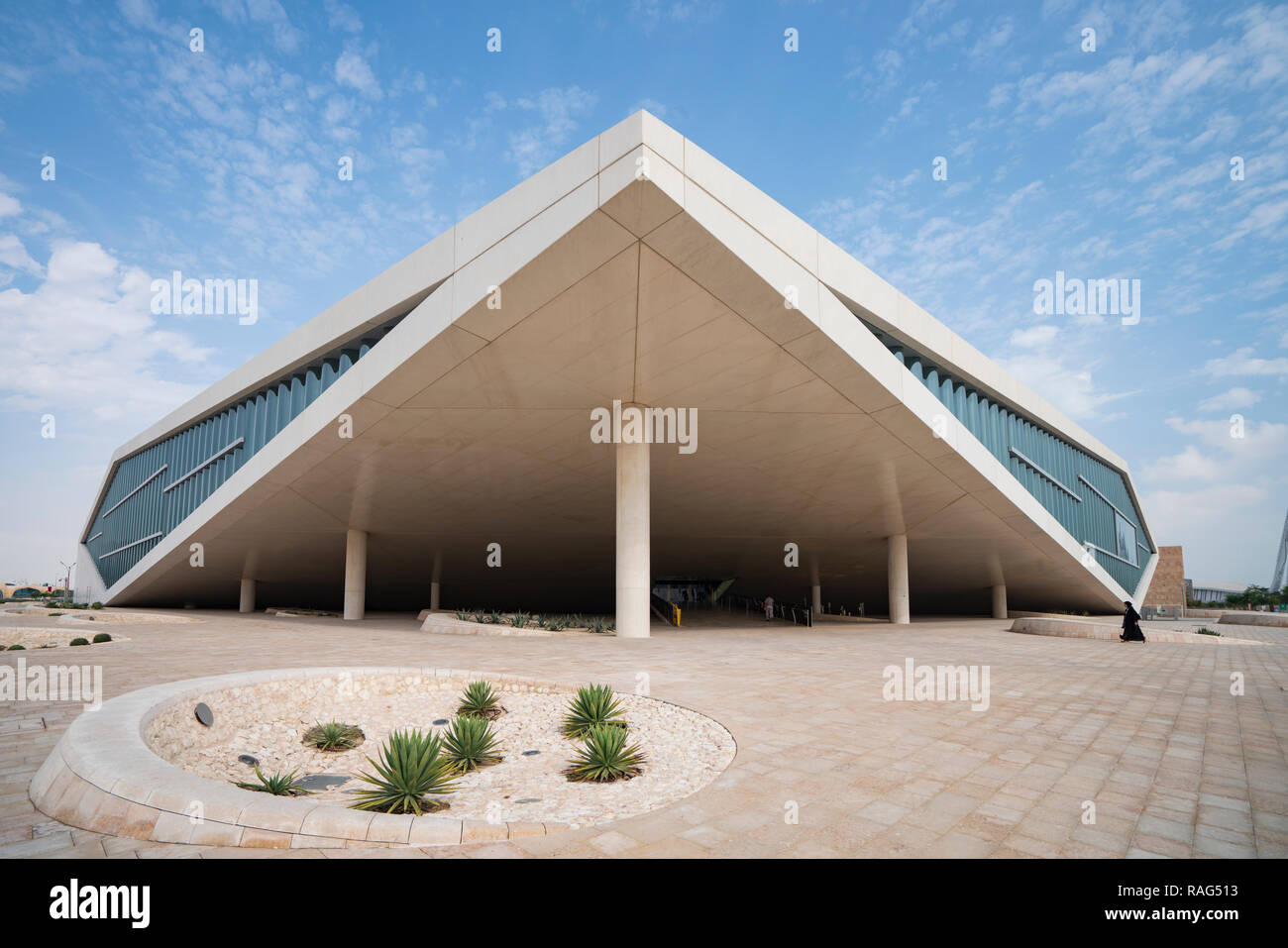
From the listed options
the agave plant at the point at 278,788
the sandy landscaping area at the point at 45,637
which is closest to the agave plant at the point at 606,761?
the agave plant at the point at 278,788

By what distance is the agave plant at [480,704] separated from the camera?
8297mm

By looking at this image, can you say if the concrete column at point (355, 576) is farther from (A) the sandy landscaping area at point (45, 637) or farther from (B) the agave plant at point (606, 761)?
(B) the agave plant at point (606, 761)

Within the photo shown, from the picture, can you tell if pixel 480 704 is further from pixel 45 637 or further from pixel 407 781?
pixel 45 637

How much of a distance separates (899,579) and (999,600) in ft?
29.9

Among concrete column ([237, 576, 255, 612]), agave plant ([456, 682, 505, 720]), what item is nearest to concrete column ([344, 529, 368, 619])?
concrete column ([237, 576, 255, 612])

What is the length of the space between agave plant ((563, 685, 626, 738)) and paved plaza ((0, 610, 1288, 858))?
984 millimetres

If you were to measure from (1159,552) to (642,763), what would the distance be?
49.3 m

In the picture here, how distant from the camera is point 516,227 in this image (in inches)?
467

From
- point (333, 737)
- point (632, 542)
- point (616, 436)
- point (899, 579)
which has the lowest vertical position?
point (333, 737)

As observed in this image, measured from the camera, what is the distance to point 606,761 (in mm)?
5523

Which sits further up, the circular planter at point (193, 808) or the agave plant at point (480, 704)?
the circular planter at point (193, 808)

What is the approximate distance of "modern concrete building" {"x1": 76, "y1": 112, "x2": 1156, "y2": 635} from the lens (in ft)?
38.5

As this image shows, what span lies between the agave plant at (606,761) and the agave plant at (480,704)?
9.21ft

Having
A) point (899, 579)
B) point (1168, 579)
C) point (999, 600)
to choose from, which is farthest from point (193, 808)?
point (1168, 579)
